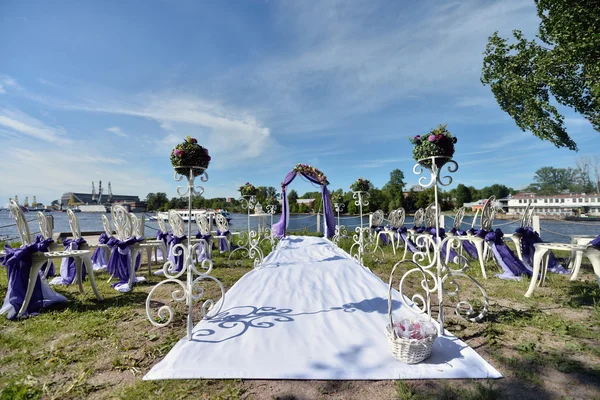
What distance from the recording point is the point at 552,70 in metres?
7.29

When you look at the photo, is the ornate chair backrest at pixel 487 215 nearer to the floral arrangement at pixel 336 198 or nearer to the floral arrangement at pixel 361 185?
the floral arrangement at pixel 361 185

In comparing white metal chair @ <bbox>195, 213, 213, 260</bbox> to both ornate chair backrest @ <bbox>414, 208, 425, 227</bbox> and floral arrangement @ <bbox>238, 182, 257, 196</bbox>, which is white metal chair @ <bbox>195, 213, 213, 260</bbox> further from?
ornate chair backrest @ <bbox>414, 208, 425, 227</bbox>

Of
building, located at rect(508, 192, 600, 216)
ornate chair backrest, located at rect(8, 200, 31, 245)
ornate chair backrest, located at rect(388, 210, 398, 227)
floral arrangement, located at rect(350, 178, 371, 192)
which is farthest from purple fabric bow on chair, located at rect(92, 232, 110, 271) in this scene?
building, located at rect(508, 192, 600, 216)

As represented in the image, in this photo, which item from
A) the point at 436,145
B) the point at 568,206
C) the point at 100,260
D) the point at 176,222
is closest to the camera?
the point at 436,145

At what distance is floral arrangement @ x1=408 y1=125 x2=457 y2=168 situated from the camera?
2742 mm

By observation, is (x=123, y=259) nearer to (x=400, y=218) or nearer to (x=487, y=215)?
(x=487, y=215)

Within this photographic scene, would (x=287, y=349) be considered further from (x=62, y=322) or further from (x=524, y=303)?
(x=524, y=303)

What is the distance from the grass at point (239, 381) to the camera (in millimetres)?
1784

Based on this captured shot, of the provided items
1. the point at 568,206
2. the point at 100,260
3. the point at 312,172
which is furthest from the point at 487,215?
the point at 568,206

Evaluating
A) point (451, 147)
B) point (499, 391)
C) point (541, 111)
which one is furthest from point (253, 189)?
point (541, 111)

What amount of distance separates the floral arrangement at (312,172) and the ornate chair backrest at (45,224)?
6770mm

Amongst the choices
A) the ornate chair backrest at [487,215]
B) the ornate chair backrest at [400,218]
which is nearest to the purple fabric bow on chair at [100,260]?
the ornate chair backrest at [400,218]

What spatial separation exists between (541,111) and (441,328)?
8.52 metres

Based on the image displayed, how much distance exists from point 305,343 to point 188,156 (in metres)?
2.20
